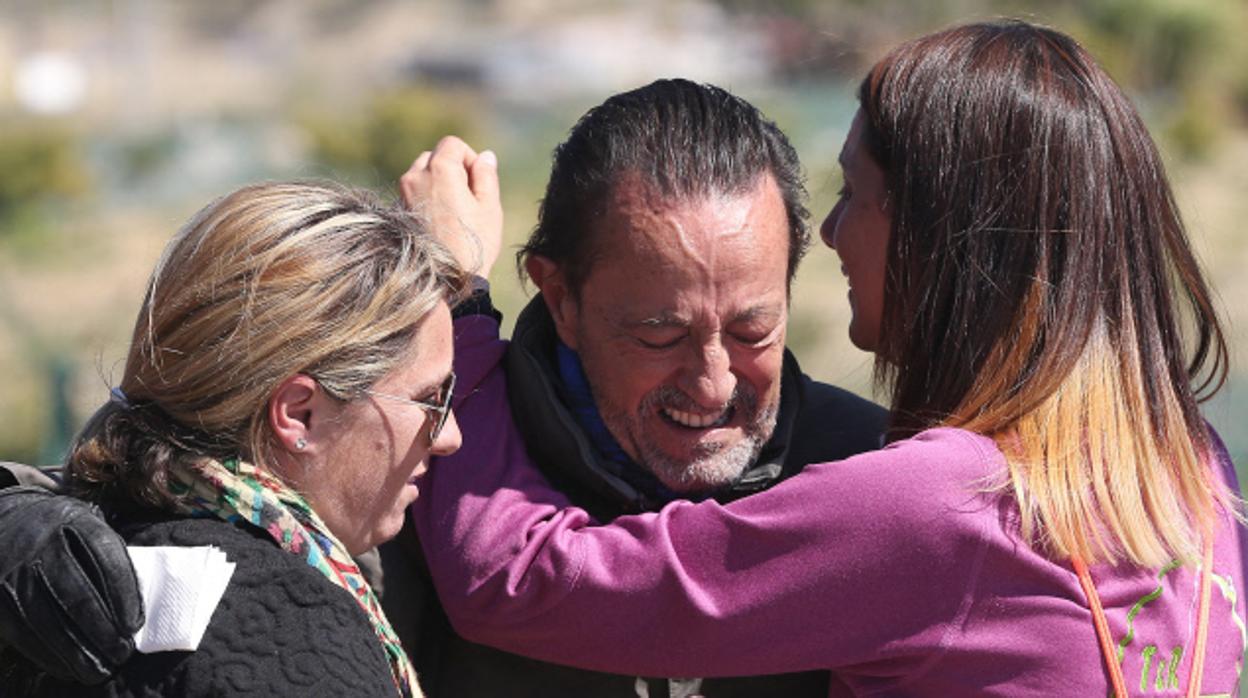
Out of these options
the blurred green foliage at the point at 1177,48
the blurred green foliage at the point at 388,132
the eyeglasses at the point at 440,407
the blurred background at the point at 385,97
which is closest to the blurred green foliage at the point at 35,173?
the blurred background at the point at 385,97

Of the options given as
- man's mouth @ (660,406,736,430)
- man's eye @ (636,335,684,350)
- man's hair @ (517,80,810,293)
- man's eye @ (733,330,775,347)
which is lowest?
man's mouth @ (660,406,736,430)

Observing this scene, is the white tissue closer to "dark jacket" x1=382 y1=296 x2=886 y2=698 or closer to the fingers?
"dark jacket" x1=382 y1=296 x2=886 y2=698

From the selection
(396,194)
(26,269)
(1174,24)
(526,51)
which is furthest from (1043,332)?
(526,51)

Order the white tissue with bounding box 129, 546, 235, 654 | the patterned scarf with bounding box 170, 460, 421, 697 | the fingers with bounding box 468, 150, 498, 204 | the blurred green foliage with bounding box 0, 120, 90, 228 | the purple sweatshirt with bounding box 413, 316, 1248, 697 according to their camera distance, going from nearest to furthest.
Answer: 1. the white tissue with bounding box 129, 546, 235, 654
2. the patterned scarf with bounding box 170, 460, 421, 697
3. the purple sweatshirt with bounding box 413, 316, 1248, 697
4. the fingers with bounding box 468, 150, 498, 204
5. the blurred green foliage with bounding box 0, 120, 90, 228

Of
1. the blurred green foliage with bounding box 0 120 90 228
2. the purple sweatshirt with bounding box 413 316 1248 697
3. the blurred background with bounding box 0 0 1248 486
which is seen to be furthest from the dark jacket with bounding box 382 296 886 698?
the blurred green foliage with bounding box 0 120 90 228

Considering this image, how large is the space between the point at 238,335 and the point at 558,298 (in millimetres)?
808

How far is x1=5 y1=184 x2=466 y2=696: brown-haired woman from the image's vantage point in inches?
84.8

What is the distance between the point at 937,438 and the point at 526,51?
31986 mm

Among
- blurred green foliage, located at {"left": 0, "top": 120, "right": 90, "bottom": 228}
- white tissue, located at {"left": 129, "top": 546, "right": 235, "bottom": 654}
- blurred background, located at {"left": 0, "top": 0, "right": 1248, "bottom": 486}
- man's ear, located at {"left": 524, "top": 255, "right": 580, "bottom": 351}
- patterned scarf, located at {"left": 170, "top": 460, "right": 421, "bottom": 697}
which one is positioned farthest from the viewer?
blurred green foliage, located at {"left": 0, "top": 120, "right": 90, "bottom": 228}

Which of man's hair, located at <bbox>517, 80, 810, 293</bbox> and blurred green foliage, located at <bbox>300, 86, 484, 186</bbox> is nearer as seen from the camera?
man's hair, located at <bbox>517, 80, 810, 293</bbox>

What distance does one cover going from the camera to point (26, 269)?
21047mm

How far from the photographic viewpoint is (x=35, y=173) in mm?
24609

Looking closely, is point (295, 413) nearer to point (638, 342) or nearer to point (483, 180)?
point (638, 342)

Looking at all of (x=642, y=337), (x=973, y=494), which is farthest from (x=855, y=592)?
(x=642, y=337)
